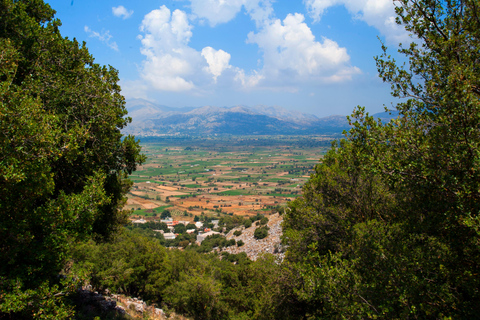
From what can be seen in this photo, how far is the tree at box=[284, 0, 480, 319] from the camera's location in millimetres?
5883

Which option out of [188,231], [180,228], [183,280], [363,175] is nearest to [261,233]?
[183,280]

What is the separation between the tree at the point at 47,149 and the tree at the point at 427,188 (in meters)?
8.09

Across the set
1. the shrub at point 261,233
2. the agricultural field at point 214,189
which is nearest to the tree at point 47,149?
the shrub at point 261,233

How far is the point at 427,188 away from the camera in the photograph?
22.0ft

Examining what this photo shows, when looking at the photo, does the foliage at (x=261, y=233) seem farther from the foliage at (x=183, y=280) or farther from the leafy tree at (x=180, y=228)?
the leafy tree at (x=180, y=228)

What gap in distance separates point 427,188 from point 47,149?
404 inches

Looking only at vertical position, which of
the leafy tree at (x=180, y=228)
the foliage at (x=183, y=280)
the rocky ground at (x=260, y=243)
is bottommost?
the leafy tree at (x=180, y=228)

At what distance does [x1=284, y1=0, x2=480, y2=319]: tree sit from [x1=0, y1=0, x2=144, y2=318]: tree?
26.5 ft

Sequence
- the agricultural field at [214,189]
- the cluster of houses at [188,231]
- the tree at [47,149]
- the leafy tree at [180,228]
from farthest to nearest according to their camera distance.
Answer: the agricultural field at [214,189] → the leafy tree at [180,228] → the cluster of houses at [188,231] → the tree at [47,149]

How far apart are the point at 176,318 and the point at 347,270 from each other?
42.3 ft

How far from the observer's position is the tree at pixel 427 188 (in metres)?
5.88

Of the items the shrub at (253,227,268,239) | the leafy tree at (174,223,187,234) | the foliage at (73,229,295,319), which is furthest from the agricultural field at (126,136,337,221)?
the foliage at (73,229,295,319)

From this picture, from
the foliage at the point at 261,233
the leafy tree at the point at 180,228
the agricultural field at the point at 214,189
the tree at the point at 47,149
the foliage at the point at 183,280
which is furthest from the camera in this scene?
the agricultural field at the point at 214,189

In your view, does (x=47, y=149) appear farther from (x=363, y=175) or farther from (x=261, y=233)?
(x=261, y=233)
